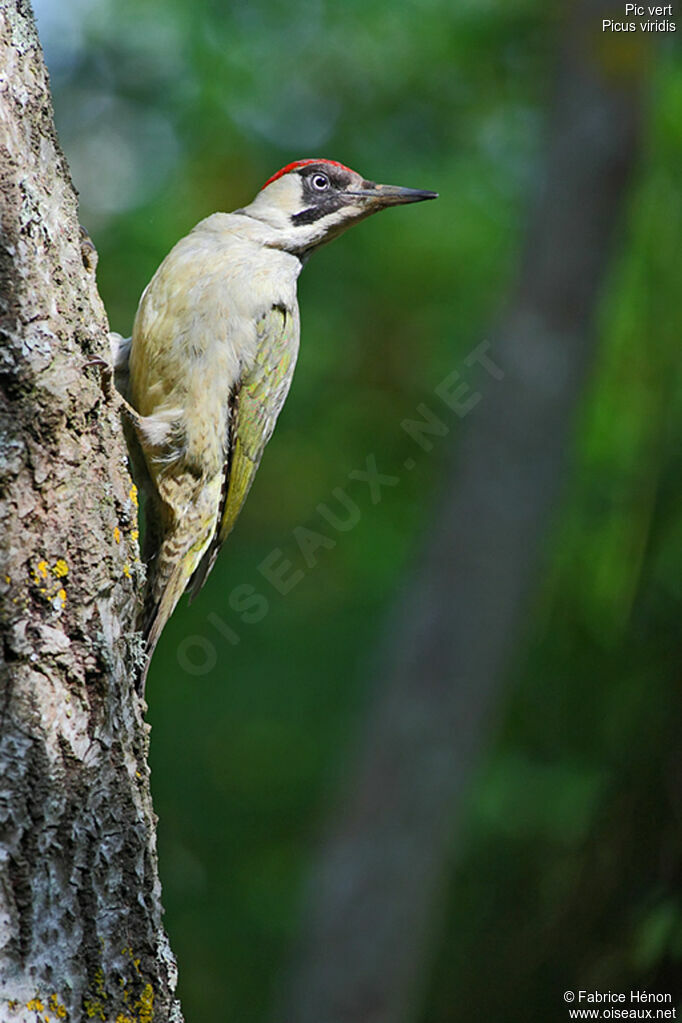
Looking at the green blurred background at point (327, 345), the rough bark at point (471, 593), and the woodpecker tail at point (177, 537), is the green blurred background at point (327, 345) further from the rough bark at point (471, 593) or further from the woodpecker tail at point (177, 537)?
the woodpecker tail at point (177, 537)

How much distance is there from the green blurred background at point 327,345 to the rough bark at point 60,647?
16.6 feet

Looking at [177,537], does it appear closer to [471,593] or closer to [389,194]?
[389,194]

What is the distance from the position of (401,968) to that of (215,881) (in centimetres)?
193

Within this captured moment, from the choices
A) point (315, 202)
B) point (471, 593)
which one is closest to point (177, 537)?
point (315, 202)

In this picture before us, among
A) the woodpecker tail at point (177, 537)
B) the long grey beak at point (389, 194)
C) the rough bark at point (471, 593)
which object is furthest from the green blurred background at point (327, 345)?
the woodpecker tail at point (177, 537)

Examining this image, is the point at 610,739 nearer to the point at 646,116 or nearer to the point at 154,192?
the point at 646,116

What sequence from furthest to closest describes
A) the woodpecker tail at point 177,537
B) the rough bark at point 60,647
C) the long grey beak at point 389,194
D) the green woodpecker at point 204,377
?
the long grey beak at point 389,194, the woodpecker tail at point 177,537, the green woodpecker at point 204,377, the rough bark at point 60,647

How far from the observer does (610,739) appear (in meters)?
4.63

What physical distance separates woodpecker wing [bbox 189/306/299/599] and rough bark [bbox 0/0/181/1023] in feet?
5.16

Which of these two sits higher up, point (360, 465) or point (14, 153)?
point (14, 153)

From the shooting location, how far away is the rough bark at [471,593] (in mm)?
6883

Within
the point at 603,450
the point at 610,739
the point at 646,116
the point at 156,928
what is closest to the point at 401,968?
the point at 610,739

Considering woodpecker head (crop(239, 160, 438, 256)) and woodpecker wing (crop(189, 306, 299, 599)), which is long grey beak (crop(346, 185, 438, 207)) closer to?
woodpecker head (crop(239, 160, 438, 256))

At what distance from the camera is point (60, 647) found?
2.30 metres
